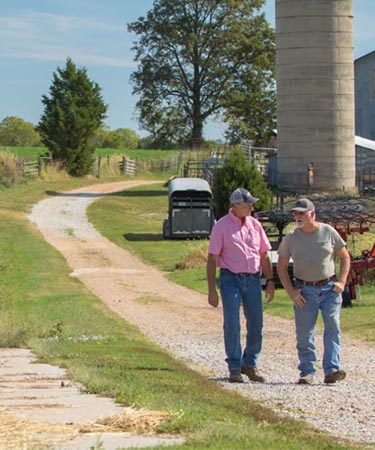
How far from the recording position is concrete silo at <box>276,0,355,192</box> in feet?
192

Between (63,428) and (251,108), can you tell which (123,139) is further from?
(63,428)

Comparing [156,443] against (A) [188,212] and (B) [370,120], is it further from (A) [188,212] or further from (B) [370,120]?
(B) [370,120]

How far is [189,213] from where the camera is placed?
44.6 meters

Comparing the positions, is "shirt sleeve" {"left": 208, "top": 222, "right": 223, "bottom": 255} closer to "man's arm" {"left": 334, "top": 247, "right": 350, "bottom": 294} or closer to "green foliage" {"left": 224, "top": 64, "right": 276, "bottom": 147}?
"man's arm" {"left": 334, "top": 247, "right": 350, "bottom": 294}

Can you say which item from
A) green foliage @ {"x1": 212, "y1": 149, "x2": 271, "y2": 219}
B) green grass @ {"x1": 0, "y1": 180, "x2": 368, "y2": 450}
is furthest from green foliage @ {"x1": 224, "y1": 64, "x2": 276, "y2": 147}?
green grass @ {"x1": 0, "y1": 180, "x2": 368, "y2": 450}

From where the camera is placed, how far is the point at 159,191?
6725cm

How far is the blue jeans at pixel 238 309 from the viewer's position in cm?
1338

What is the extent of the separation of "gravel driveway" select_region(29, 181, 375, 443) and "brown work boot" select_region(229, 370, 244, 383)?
0.36ft

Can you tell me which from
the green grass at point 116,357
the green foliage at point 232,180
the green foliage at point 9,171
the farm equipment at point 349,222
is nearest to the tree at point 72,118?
the green foliage at point 9,171

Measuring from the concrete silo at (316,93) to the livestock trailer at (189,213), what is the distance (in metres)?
15.9

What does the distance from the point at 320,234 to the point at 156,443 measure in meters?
5.47

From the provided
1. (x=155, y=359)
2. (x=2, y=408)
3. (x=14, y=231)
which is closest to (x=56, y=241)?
(x=14, y=231)

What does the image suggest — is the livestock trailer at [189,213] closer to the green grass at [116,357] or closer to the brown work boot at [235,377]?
the green grass at [116,357]

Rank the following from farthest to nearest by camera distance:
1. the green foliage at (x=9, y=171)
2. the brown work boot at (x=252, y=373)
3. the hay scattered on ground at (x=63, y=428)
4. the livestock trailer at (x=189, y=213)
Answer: the green foliage at (x=9, y=171)
the livestock trailer at (x=189, y=213)
the brown work boot at (x=252, y=373)
the hay scattered on ground at (x=63, y=428)
